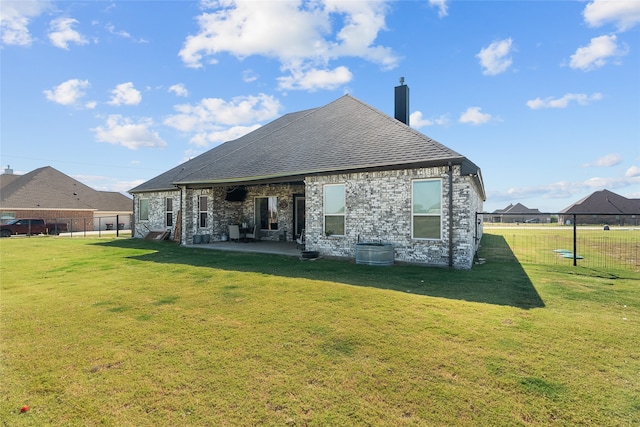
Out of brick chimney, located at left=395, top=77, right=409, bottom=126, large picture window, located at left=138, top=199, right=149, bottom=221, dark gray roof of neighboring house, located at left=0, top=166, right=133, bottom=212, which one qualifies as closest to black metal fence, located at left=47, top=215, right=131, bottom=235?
dark gray roof of neighboring house, located at left=0, top=166, right=133, bottom=212

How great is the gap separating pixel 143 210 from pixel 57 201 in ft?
56.7

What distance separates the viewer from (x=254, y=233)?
16625mm

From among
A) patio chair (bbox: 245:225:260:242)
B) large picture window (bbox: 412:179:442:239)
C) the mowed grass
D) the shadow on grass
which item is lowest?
the mowed grass

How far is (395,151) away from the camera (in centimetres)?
993

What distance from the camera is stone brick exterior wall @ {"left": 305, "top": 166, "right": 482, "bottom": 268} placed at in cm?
891

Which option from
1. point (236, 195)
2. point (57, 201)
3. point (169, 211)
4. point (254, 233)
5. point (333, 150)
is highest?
point (333, 150)

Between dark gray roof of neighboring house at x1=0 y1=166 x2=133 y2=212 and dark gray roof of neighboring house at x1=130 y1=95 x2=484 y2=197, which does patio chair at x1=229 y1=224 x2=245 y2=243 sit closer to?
dark gray roof of neighboring house at x1=130 y1=95 x2=484 y2=197

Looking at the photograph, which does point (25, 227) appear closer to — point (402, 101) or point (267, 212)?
point (267, 212)

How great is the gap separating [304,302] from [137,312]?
9.55ft

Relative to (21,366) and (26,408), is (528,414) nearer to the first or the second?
(26,408)

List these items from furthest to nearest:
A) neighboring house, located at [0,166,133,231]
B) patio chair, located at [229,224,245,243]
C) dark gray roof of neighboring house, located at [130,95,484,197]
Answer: neighboring house, located at [0,166,133,231]
patio chair, located at [229,224,245,243]
dark gray roof of neighboring house, located at [130,95,484,197]

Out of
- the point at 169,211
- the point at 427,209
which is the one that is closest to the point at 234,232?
the point at 169,211

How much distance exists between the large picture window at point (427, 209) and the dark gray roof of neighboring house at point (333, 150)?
0.66 meters

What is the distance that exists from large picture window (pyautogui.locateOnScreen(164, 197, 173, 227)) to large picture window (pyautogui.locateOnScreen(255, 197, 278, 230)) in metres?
6.11
